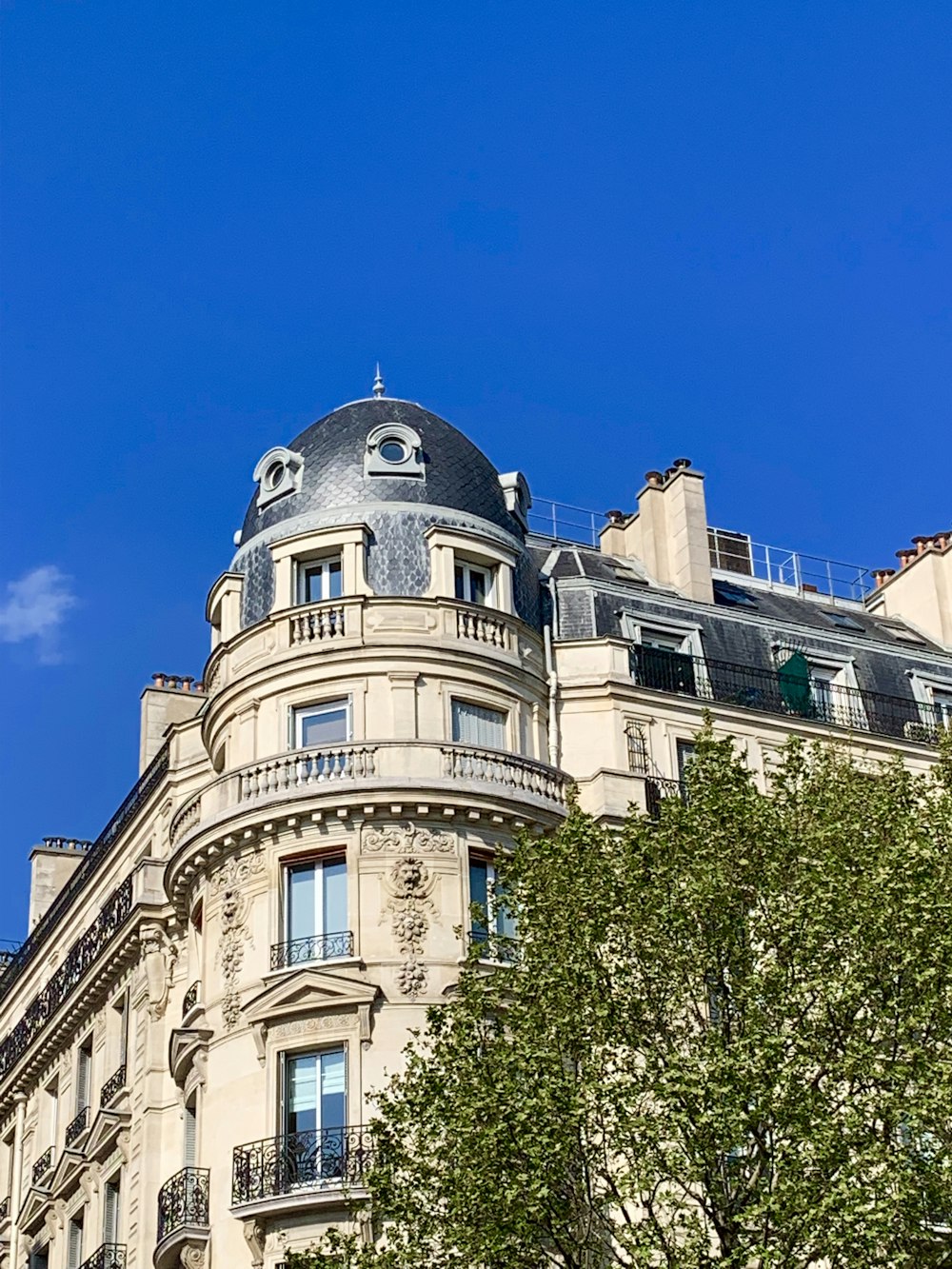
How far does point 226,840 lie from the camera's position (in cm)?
3173

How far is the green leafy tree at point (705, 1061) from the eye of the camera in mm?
22516

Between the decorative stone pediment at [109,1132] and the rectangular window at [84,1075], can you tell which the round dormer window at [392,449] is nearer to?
the decorative stone pediment at [109,1132]

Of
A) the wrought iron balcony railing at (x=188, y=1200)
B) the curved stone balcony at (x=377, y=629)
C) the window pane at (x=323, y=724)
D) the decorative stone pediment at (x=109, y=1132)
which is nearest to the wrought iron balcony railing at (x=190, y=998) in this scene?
the decorative stone pediment at (x=109, y=1132)

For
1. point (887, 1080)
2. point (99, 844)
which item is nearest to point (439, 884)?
point (887, 1080)

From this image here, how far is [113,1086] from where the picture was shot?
1406 inches

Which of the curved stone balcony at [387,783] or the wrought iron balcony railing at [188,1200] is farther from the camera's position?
the curved stone balcony at [387,783]

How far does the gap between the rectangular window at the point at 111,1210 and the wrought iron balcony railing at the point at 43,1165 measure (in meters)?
3.55

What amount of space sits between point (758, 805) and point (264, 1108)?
Result: 327 inches

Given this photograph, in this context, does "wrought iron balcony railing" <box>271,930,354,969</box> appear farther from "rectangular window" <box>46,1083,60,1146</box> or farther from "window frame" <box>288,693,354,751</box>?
"rectangular window" <box>46,1083,60,1146</box>

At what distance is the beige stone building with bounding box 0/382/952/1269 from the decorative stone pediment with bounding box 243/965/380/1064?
39 mm

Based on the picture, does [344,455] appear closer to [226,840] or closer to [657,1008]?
[226,840]

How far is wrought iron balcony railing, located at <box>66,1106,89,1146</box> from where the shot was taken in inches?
1464

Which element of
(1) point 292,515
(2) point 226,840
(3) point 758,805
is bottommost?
(3) point 758,805

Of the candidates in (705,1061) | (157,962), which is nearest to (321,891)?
(157,962)
